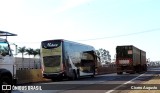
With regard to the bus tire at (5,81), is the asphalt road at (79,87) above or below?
below

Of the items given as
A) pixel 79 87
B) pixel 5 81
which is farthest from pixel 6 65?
pixel 79 87

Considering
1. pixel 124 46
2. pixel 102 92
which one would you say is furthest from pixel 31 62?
pixel 102 92

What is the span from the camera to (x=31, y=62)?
53281 mm

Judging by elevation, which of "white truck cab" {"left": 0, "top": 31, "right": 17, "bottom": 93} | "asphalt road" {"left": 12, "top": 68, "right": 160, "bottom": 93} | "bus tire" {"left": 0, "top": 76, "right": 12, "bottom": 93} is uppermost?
"white truck cab" {"left": 0, "top": 31, "right": 17, "bottom": 93}

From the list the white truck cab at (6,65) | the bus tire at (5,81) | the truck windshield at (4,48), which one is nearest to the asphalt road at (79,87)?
the white truck cab at (6,65)

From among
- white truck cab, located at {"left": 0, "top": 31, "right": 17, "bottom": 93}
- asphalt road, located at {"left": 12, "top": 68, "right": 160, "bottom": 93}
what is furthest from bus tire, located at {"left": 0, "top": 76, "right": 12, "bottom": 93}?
asphalt road, located at {"left": 12, "top": 68, "right": 160, "bottom": 93}

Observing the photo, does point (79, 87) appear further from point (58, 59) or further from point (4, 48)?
point (58, 59)

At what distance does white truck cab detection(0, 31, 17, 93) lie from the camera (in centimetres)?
1672

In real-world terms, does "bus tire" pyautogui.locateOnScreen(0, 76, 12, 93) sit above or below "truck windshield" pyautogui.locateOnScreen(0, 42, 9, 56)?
below

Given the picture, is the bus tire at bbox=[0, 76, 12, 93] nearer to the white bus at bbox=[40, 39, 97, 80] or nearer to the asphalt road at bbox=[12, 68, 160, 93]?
the asphalt road at bbox=[12, 68, 160, 93]

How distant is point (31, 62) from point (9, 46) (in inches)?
1420

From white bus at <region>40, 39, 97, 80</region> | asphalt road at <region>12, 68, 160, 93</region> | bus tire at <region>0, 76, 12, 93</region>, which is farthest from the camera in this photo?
white bus at <region>40, 39, 97, 80</region>

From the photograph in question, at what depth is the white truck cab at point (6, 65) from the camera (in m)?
16.7

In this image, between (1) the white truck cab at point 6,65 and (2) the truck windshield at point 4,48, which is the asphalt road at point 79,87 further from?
(2) the truck windshield at point 4,48
